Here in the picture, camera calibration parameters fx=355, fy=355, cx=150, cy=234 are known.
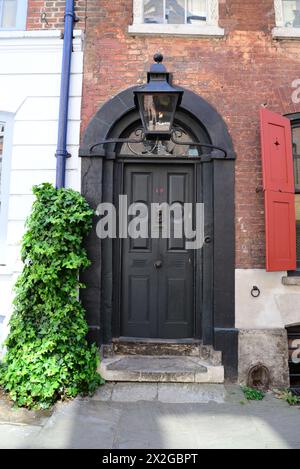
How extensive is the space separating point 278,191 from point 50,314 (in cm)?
311

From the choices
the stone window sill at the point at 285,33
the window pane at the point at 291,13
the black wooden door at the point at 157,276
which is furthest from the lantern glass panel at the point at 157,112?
the window pane at the point at 291,13

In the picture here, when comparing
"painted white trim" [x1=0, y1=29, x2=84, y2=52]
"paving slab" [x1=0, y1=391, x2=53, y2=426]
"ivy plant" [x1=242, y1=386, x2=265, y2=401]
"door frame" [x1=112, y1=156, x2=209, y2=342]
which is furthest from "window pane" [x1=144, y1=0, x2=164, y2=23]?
"paving slab" [x1=0, y1=391, x2=53, y2=426]

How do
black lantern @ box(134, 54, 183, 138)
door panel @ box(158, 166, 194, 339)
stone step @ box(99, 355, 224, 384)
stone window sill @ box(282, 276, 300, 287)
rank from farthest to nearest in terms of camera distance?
door panel @ box(158, 166, 194, 339) → stone window sill @ box(282, 276, 300, 287) → stone step @ box(99, 355, 224, 384) → black lantern @ box(134, 54, 183, 138)

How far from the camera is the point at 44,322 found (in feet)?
13.2

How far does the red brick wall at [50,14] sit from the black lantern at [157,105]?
6.27ft

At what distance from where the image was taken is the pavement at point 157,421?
10.1ft

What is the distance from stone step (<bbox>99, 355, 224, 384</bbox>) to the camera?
415 cm

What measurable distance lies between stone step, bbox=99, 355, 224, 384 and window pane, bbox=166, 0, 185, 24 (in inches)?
182

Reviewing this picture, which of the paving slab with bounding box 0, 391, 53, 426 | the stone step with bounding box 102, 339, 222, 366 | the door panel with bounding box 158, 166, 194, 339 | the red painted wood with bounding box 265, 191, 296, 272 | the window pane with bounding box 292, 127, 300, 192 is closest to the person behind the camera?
the paving slab with bounding box 0, 391, 53, 426

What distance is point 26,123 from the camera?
470 cm

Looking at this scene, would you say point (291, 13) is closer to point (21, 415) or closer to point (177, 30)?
point (177, 30)

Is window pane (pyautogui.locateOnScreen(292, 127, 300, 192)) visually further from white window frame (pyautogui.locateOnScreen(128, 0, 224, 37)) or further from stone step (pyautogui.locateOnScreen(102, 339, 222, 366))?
stone step (pyautogui.locateOnScreen(102, 339, 222, 366))

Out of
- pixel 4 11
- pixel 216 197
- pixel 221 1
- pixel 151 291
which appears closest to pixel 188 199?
pixel 216 197

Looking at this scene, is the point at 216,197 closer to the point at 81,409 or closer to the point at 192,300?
the point at 192,300
